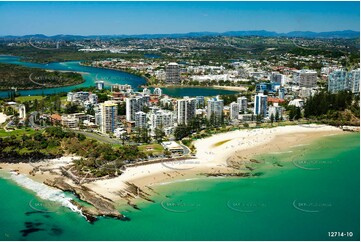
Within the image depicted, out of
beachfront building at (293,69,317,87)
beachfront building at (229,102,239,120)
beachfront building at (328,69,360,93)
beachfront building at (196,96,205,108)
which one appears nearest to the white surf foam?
beachfront building at (229,102,239,120)

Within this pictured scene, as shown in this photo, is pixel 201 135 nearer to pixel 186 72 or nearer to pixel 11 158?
pixel 11 158

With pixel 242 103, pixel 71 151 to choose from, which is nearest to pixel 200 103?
pixel 242 103

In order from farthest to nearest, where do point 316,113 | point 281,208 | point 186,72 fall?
point 186,72 < point 316,113 < point 281,208

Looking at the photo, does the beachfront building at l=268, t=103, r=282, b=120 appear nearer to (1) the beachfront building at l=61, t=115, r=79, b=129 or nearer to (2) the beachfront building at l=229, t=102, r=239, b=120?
(2) the beachfront building at l=229, t=102, r=239, b=120

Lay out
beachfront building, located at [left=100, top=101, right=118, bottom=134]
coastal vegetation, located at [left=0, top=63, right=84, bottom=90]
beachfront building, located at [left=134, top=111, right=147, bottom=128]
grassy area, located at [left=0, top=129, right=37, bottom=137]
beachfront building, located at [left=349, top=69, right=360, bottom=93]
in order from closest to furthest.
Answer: grassy area, located at [left=0, top=129, right=37, bottom=137], beachfront building, located at [left=100, top=101, right=118, bottom=134], beachfront building, located at [left=134, top=111, right=147, bottom=128], beachfront building, located at [left=349, top=69, right=360, bottom=93], coastal vegetation, located at [left=0, top=63, right=84, bottom=90]

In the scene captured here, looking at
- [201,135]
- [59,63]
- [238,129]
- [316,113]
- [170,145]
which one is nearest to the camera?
[170,145]

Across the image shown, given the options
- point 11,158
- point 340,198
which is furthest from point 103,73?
point 340,198

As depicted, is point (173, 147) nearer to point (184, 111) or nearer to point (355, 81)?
point (184, 111)
